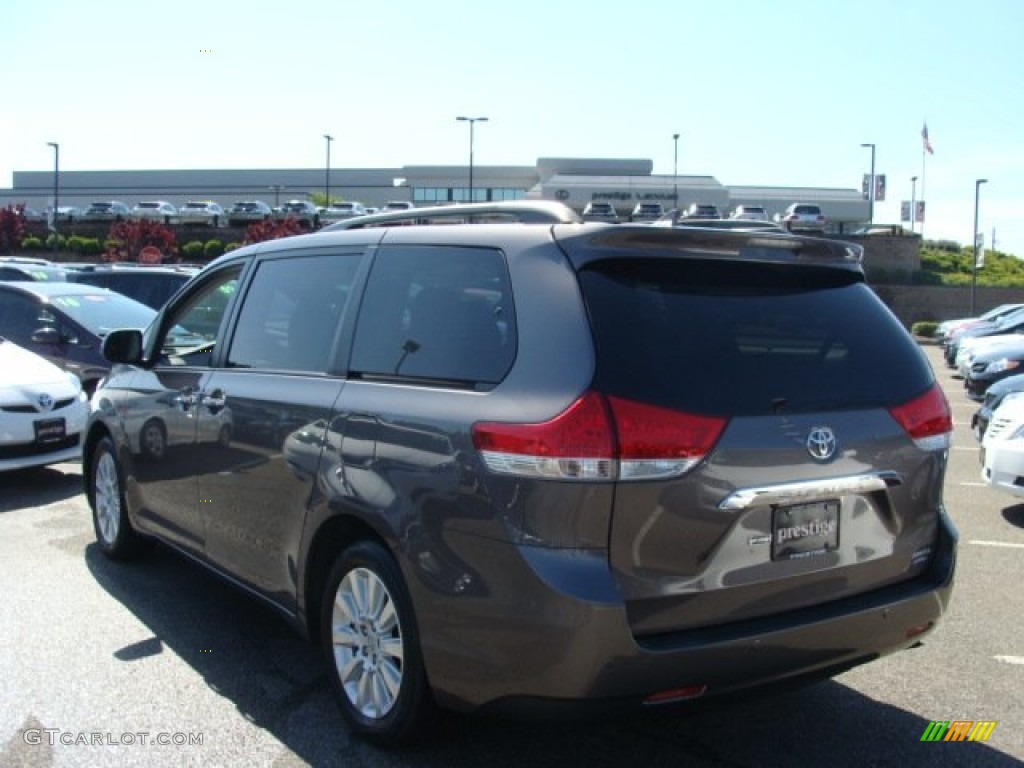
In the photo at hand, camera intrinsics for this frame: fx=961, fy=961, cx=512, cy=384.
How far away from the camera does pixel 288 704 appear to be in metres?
3.94

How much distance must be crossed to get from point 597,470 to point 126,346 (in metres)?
3.53

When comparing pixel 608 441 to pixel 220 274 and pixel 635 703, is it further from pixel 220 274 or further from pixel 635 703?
pixel 220 274

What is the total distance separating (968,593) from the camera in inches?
215

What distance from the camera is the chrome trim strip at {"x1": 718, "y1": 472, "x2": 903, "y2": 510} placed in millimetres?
2930

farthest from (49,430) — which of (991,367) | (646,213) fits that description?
(646,213)

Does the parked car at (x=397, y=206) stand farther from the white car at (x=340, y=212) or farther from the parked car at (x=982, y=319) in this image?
the parked car at (x=982, y=319)

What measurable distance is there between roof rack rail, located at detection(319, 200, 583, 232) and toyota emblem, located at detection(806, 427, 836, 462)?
1.05m

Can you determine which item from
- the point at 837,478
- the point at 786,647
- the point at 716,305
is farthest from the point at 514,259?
the point at 786,647

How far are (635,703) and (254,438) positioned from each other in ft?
6.84

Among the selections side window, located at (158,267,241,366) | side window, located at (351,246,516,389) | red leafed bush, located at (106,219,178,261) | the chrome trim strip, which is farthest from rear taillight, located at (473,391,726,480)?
red leafed bush, located at (106,219,178,261)

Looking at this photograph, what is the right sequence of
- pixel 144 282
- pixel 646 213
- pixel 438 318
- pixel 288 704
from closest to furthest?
pixel 438 318 < pixel 288 704 < pixel 144 282 < pixel 646 213

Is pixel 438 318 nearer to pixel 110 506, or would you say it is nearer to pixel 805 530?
pixel 805 530

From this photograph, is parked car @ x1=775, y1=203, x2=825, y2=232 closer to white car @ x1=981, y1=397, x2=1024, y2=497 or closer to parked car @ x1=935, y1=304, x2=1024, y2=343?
parked car @ x1=935, y1=304, x2=1024, y2=343

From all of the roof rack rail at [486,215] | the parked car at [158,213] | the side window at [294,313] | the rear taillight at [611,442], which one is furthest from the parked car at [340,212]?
the rear taillight at [611,442]
